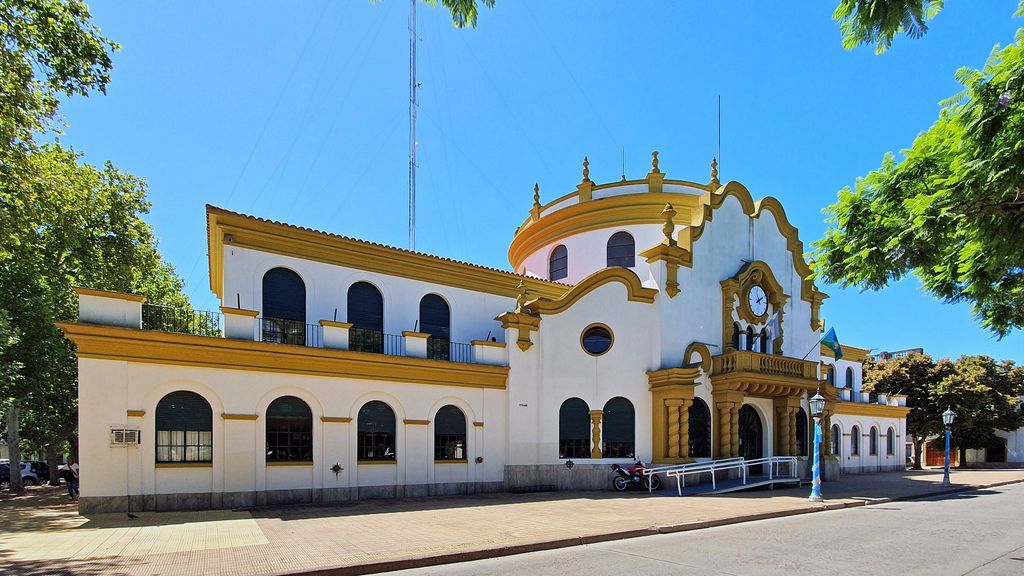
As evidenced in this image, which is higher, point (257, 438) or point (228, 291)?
point (228, 291)

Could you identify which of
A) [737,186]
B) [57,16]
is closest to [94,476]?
[57,16]

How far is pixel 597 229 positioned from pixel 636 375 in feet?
22.7

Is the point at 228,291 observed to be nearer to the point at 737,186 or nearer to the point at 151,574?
the point at 151,574

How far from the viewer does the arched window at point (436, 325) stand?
20.0 m

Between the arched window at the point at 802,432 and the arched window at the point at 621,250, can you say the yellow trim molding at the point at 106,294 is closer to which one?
the arched window at the point at 621,250

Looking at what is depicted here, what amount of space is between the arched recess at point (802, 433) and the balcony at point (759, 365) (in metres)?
2.25

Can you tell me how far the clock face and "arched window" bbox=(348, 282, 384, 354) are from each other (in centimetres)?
1435

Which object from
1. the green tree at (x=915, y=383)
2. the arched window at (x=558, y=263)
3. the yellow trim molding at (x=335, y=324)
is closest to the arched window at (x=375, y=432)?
the yellow trim molding at (x=335, y=324)

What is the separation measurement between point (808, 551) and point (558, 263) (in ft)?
57.6

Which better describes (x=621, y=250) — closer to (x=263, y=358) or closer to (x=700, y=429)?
(x=700, y=429)

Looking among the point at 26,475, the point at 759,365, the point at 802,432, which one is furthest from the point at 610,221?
the point at 26,475

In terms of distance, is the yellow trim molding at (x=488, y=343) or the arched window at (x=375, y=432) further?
the yellow trim molding at (x=488, y=343)

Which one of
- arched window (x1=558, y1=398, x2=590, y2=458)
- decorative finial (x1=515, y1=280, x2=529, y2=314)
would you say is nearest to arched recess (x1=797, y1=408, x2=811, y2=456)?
arched window (x1=558, y1=398, x2=590, y2=458)

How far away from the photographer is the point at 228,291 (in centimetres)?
1642
